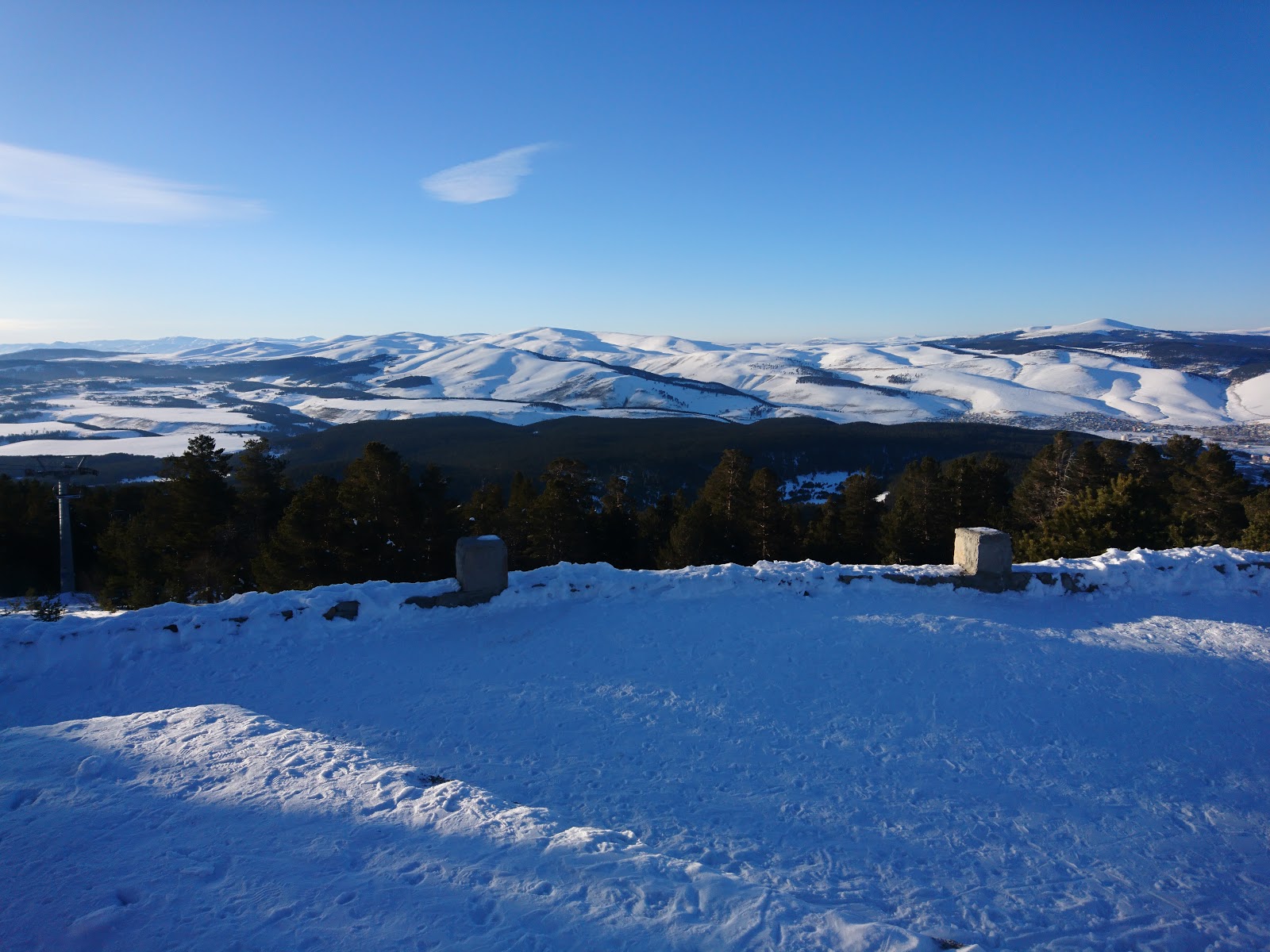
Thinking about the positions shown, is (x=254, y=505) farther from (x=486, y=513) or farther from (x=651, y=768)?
(x=651, y=768)

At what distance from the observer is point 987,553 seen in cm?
1002

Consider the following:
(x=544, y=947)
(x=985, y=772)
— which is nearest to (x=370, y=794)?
(x=544, y=947)

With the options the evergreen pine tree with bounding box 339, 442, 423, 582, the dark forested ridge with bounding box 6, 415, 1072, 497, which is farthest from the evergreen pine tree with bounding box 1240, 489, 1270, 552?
the dark forested ridge with bounding box 6, 415, 1072, 497

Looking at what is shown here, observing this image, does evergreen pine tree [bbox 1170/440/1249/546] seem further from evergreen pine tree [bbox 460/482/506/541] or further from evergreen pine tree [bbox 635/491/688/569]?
evergreen pine tree [bbox 460/482/506/541]

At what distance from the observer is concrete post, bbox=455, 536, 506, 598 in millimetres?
9305

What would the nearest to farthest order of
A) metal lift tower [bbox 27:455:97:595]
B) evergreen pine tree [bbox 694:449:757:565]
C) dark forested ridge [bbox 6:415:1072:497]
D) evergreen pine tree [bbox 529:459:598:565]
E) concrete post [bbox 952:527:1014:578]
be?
concrete post [bbox 952:527:1014:578] < metal lift tower [bbox 27:455:97:595] < evergreen pine tree [bbox 529:459:598:565] < evergreen pine tree [bbox 694:449:757:565] < dark forested ridge [bbox 6:415:1072:497]

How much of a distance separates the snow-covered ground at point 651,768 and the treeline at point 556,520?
965cm

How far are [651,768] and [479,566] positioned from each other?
4506 millimetres

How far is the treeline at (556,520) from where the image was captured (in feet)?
57.9

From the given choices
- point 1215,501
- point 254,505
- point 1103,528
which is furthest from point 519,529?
point 1215,501

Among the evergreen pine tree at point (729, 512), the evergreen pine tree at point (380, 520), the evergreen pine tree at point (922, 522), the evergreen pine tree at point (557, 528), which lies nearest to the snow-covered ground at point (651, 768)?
the evergreen pine tree at point (380, 520)

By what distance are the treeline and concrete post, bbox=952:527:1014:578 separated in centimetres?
725

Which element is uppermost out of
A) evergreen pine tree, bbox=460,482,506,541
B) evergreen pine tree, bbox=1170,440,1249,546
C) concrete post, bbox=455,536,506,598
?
concrete post, bbox=455,536,506,598

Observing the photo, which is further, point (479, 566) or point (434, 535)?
point (434, 535)
